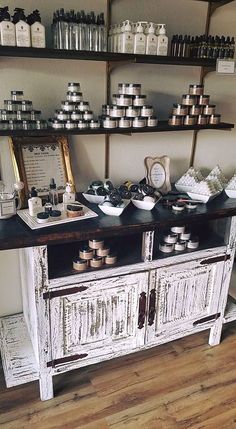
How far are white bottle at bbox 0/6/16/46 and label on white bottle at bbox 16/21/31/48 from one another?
2 centimetres

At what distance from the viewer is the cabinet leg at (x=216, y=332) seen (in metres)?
2.10

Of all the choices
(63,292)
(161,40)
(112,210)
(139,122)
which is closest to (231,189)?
(139,122)

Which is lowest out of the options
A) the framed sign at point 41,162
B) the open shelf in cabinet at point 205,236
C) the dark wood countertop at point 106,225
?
the open shelf in cabinet at point 205,236

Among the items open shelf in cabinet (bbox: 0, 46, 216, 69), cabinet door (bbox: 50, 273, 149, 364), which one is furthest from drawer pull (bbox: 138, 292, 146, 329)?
open shelf in cabinet (bbox: 0, 46, 216, 69)

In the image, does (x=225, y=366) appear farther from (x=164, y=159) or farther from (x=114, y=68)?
(x=114, y=68)

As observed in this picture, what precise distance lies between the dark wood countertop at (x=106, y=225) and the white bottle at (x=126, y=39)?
29.5 inches

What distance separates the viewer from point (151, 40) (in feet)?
5.76

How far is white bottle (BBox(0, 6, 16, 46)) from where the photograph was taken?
148 cm

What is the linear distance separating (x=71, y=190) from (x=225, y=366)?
125 centimetres

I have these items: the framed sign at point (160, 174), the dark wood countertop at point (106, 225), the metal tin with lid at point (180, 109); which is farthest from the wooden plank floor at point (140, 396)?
the metal tin with lid at point (180, 109)

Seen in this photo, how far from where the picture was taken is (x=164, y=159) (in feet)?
6.78

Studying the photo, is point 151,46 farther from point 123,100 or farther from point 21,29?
point 21,29

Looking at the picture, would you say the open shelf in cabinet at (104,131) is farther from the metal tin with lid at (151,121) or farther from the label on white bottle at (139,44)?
the label on white bottle at (139,44)

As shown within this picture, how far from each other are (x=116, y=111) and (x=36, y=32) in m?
0.49
